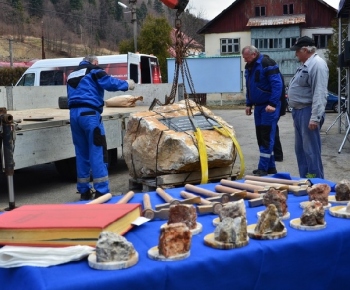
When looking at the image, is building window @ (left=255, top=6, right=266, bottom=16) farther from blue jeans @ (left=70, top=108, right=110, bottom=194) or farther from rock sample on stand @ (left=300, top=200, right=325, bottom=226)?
rock sample on stand @ (left=300, top=200, right=325, bottom=226)

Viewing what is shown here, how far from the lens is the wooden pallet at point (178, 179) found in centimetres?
639

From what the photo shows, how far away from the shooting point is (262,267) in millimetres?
2430

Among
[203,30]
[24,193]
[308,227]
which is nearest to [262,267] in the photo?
[308,227]

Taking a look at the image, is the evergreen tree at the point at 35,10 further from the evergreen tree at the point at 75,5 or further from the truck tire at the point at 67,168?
the truck tire at the point at 67,168

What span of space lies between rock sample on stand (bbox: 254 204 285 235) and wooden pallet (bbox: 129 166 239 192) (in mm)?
3804

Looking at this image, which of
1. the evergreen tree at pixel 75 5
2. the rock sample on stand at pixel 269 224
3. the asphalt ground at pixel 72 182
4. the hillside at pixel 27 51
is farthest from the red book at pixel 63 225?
the evergreen tree at pixel 75 5

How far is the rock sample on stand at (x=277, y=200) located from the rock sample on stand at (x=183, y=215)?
19.1 inches

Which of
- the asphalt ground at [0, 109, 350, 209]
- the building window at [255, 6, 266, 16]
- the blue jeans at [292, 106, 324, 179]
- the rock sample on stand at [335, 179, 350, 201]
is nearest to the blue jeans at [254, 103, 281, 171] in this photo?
the blue jeans at [292, 106, 324, 179]

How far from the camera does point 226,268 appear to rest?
92.1 inches

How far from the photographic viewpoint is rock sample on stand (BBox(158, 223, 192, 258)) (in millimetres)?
2283

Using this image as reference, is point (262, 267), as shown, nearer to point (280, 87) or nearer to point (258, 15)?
point (280, 87)

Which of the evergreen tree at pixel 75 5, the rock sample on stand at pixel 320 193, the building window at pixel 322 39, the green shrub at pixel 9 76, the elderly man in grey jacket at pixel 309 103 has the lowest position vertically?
the rock sample on stand at pixel 320 193

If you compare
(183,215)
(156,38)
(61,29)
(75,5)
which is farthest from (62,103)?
(75,5)

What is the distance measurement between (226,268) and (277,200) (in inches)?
30.1
